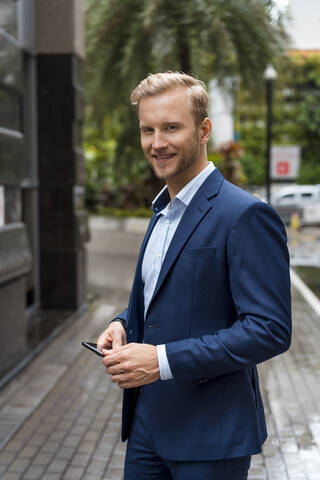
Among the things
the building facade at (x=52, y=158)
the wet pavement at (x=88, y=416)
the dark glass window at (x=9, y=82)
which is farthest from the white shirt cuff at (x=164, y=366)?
the building facade at (x=52, y=158)

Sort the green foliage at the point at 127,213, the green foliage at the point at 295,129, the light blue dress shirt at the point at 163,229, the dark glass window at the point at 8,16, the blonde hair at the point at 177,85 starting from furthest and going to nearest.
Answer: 1. the green foliage at the point at 295,129
2. the green foliage at the point at 127,213
3. the dark glass window at the point at 8,16
4. the light blue dress shirt at the point at 163,229
5. the blonde hair at the point at 177,85

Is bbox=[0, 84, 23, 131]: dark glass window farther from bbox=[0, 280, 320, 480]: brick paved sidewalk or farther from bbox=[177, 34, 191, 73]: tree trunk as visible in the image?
bbox=[177, 34, 191, 73]: tree trunk

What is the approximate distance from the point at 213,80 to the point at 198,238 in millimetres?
12596

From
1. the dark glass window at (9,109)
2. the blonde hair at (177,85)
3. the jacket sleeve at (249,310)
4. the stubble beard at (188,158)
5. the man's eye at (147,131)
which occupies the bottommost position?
the jacket sleeve at (249,310)

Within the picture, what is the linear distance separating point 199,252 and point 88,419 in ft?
11.5

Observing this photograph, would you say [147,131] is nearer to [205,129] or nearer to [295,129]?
[205,129]

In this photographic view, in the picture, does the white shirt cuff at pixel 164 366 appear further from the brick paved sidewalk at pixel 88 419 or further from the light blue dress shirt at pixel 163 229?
the brick paved sidewalk at pixel 88 419

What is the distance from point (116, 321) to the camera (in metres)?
2.34

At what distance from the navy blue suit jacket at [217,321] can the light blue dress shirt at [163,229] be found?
4 cm

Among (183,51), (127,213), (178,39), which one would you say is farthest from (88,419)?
(127,213)

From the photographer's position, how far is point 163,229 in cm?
215

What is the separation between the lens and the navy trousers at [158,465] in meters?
1.98

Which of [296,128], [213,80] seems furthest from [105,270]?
[296,128]

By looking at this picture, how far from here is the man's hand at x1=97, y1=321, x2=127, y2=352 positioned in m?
2.14
